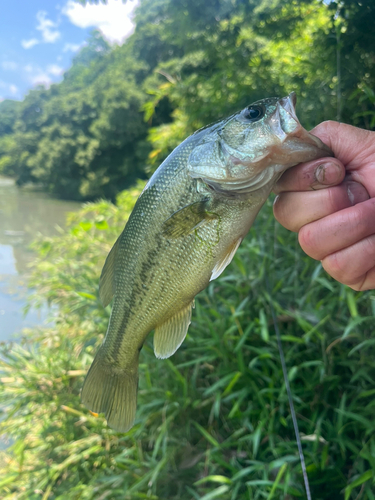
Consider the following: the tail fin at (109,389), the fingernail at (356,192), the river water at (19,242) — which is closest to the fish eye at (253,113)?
the fingernail at (356,192)

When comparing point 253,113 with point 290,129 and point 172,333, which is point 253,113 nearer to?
point 290,129

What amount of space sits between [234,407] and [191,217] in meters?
1.54

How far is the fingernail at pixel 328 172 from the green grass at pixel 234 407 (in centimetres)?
122

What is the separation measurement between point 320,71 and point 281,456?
311 centimetres

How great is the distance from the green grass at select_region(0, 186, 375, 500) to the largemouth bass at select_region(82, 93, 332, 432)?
1.21 meters

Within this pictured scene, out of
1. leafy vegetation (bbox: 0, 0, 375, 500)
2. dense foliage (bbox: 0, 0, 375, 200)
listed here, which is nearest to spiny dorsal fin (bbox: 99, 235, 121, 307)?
leafy vegetation (bbox: 0, 0, 375, 500)

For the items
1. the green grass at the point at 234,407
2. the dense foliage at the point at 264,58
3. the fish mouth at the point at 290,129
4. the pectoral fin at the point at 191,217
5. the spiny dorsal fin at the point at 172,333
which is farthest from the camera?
the dense foliage at the point at 264,58

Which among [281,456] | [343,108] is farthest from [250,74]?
[281,456]

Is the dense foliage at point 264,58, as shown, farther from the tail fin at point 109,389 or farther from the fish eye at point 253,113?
the tail fin at point 109,389

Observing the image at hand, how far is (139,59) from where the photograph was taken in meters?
17.0

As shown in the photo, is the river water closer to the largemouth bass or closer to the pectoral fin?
the largemouth bass

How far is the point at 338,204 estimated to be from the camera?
96 centimetres

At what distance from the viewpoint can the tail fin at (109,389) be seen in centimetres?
116

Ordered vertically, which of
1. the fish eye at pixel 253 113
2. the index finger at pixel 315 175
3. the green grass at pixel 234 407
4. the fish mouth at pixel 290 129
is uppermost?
the fish eye at pixel 253 113
